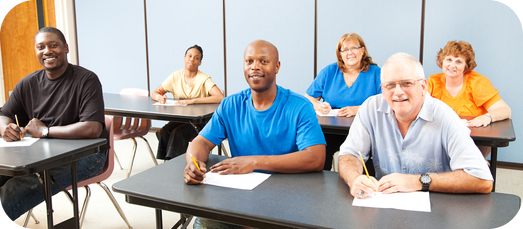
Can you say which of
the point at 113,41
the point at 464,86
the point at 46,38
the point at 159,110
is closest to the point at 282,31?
the point at 159,110

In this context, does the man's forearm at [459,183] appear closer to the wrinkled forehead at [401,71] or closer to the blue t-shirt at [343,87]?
the wrinkled forehead at [401,71]

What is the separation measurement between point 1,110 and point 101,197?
3.49 ft

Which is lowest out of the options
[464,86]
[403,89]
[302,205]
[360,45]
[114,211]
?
[114,211]

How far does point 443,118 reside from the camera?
57.2 inches

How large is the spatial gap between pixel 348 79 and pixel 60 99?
7.15 feet

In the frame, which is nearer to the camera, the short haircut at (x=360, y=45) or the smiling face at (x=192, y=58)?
the short haircut at (x=360, y=45)

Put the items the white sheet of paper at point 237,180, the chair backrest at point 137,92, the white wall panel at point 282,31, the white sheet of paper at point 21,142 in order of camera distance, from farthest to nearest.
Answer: the white wall panel at point 282,31 < the chair backrest at point 137,92 < the white sheet of paper at point 21,142 < the white sheet of paper at point 237,180

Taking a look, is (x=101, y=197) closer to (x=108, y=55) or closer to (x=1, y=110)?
(x=1, y=110)

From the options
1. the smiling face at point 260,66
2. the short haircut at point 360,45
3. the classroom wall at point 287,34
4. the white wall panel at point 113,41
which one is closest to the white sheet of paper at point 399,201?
the smiling face at point 260,66

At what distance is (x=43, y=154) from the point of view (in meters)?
1.80

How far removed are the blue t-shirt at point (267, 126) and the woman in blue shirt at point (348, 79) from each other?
1.18 meters

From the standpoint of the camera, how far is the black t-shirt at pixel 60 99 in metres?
2.32

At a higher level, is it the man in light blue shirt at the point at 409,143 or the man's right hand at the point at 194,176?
the man in light blue shirt at the point at 409,143

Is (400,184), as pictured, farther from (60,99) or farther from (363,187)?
(60,99)
